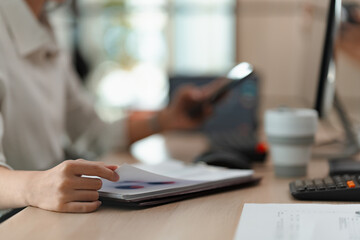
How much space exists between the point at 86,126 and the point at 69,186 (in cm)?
97

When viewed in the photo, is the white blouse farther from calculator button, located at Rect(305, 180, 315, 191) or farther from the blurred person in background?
calculator button, located at Rect(305, 180, 315, 191)

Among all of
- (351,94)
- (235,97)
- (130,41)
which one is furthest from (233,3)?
(351,94)

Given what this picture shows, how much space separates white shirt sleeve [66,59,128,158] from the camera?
1681mm

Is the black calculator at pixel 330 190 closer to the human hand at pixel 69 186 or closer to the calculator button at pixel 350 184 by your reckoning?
the calculator button at pixel 350 184

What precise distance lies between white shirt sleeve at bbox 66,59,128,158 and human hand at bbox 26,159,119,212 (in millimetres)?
843

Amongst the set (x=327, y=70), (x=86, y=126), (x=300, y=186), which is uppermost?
(x=327, y=70)

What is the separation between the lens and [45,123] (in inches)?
53.0

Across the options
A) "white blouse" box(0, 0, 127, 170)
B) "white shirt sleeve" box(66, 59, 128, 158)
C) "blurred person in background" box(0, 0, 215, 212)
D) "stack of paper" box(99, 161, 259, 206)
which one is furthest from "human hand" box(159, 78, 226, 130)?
"stack of paper" box(99, 161, 259, 206)

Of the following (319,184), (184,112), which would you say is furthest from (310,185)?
(184,112)

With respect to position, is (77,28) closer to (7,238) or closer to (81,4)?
(81,4)

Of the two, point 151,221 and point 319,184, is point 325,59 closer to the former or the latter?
point 319,184

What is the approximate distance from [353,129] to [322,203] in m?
0.69

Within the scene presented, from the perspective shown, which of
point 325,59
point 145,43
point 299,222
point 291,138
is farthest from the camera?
point 145,43

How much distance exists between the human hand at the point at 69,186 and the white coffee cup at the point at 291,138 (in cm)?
37
